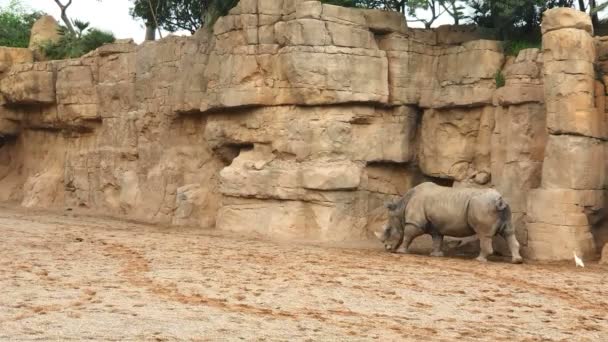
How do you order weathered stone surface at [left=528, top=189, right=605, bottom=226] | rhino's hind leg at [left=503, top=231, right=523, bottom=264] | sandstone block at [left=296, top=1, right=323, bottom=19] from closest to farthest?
1. rhino's hind leg at [left=503, top=231, right=523, bottom=264]
2. weathered stone surface at [left=528, top=189, right=605, bottom=226]
3. sandstone block at [left=296, top=1, right=323, bottom=19]

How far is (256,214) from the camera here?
17891mm

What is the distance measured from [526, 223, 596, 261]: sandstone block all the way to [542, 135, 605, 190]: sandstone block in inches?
27.7

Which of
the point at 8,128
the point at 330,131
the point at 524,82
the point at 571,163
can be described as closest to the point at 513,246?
the point at 571,163

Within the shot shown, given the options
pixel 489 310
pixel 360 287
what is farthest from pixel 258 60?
pixel 489 310

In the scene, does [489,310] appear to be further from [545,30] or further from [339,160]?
[339,160]

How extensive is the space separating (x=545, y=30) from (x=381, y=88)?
12.5ft

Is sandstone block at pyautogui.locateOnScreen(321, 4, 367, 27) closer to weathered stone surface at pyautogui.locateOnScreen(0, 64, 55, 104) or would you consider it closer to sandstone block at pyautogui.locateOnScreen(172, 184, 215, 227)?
sandstone block at pyautogui.locateOnScreen(172, 184, 215, 227)

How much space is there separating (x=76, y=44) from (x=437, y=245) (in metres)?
14.4

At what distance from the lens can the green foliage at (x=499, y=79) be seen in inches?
667

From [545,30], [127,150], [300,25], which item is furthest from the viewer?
[127,150]

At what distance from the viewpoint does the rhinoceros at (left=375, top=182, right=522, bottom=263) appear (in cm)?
1454

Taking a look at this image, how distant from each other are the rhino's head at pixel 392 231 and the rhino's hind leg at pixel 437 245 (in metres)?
0.71

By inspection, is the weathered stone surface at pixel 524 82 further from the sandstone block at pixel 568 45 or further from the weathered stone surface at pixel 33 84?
the weathered stone surface at pixel 33 84

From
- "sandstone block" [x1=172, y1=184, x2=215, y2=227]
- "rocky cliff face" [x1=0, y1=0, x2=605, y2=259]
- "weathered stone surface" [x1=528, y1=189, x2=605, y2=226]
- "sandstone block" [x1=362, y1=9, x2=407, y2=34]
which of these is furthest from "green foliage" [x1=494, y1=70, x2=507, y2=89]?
"sandstone block" [x1=172, y1=184, x2=215, y2=227]
